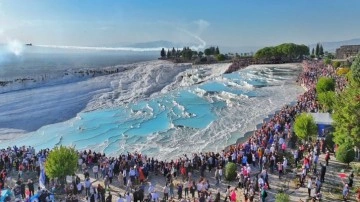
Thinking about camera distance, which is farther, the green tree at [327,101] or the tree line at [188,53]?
the tree line at [188,53]

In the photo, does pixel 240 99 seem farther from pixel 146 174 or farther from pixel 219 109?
pixel 146 174

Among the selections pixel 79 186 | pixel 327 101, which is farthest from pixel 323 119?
pixel 79 186

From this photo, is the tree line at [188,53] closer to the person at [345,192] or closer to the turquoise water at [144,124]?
the turquoise water at [144,124]

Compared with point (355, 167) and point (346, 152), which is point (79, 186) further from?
point (355, 167)

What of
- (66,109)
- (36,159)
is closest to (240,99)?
(66,109)

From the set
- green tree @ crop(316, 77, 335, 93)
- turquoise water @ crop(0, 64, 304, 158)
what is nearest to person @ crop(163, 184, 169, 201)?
turquoise water @ crop(0, 64, 304, 158)

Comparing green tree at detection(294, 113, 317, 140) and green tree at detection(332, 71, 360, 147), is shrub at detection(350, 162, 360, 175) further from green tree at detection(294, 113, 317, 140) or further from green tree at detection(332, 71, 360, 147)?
green tree at detection(294, 113, 317, 140)

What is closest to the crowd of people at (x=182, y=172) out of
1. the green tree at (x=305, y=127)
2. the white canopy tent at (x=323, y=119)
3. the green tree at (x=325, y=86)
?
the green tree at (x=305, y=127)
